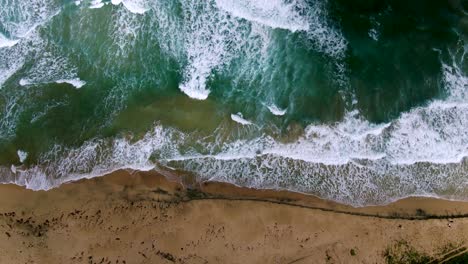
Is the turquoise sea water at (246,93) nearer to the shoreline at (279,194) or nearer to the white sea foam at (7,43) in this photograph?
the white sea foam at (7,43)

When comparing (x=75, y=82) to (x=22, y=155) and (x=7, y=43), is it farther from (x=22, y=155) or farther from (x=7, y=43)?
(x=22, y=155)

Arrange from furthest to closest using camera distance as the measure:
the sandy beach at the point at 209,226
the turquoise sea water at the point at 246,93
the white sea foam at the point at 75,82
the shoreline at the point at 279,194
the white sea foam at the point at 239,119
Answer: the white sea foam at the point at 75,82, the white sea foam at the point at 239,119, the turquoise sea water at the point at 246,93, the shoreline at the point at 279,194, the sandy beach at the point at 209,226

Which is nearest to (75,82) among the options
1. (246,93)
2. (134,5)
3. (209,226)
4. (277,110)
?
(134,5)

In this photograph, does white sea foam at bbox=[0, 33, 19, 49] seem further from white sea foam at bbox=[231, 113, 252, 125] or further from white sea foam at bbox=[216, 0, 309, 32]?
white sea foam at bbox=[231, 113, 252, 125]

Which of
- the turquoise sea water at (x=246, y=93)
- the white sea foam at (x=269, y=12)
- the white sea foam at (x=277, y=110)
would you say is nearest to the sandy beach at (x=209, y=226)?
the turquoise sea water at (x=246, y=93)

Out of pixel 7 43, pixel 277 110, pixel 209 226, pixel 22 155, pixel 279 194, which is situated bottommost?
pixel 209 226

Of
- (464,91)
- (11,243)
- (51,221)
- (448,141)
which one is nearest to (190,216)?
(51,221)
